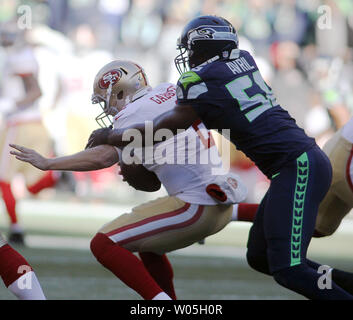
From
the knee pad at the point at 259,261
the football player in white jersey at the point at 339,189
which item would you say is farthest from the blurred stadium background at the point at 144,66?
the knee pad at the point at 259,261

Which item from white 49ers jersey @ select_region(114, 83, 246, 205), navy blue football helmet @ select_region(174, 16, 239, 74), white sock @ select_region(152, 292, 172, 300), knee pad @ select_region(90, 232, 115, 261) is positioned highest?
navy blue football helmet @ select_region(174, 16, 239, 74)

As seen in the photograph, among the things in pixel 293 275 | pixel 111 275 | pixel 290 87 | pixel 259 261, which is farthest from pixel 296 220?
pixel 290 87

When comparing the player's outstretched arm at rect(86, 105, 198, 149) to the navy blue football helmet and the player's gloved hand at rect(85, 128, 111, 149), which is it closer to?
the player's gloved hand at rect(85, 128, 111, 149)

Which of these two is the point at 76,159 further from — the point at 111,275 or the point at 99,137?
the point at 111,275

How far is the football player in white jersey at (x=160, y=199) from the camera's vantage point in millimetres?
4426

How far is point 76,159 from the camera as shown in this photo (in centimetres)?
441

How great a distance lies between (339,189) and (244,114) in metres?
1.17

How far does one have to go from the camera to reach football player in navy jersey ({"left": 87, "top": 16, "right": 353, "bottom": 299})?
13.8 ft

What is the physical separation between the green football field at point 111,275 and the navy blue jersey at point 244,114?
1606mm

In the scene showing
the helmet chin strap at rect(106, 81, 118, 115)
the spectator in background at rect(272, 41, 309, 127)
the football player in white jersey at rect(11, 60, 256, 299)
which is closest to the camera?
the football player in white jersey at rect(11, 60, 256, 299)

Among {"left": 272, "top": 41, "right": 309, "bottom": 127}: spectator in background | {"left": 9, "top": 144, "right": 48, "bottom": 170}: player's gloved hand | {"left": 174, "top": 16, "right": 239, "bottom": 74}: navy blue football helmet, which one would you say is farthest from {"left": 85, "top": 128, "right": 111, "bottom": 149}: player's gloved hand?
{"left": 272, "top": 41, "right": 309, "bottom": 127}: spectator in background

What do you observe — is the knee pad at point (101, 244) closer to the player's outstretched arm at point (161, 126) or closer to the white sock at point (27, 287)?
the white sock at point (27, 287)

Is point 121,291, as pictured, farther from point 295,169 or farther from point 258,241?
point 295,169

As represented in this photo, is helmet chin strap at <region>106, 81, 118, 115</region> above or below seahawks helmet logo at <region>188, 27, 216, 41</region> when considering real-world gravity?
below
